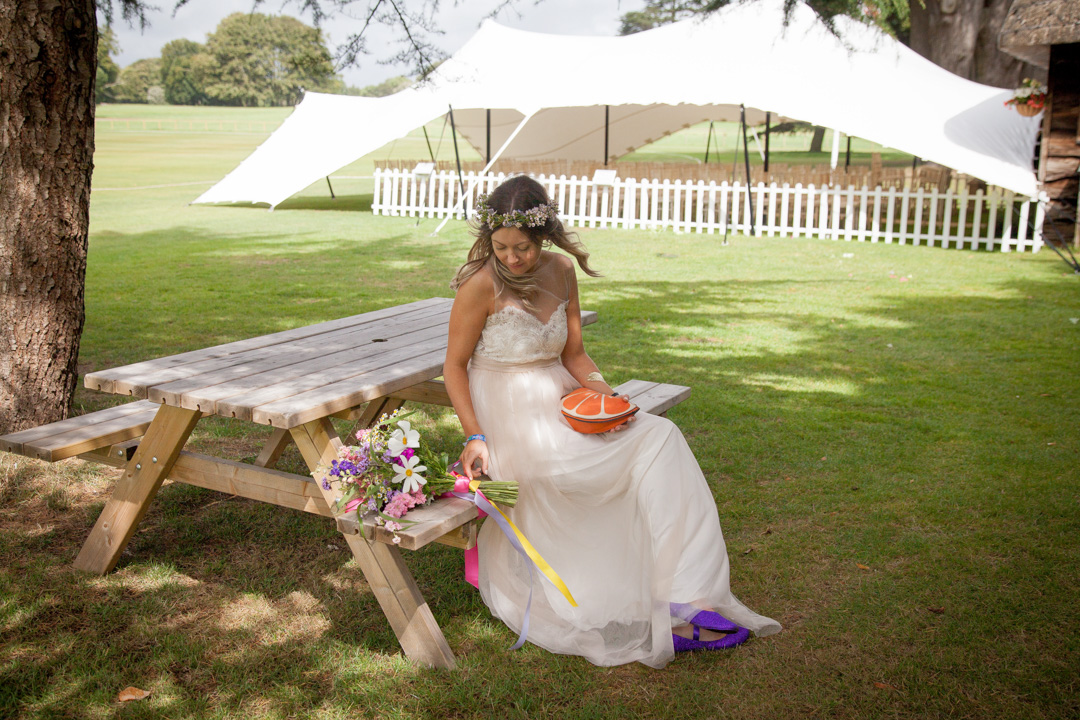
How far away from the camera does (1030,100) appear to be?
13102 mm

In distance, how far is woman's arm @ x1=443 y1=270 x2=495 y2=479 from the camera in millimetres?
3324

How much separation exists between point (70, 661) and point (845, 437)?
4.29m

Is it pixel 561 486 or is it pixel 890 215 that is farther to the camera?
pixel 890 215

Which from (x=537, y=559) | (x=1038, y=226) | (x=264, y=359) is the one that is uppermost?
(x=1038, y=226)

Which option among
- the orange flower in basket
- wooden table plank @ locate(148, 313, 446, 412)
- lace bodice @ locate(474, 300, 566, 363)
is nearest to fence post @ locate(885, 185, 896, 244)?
wooden table plank @ locate(148, 313, 446, 412)

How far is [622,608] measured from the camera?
3.10 m

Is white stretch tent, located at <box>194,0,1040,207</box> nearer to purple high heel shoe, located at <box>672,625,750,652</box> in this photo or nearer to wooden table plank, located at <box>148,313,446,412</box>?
wooden table plank, located at <box>148,313,446,412</box>

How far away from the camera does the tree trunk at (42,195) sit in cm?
437

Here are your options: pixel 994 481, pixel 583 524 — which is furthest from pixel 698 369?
pixel 583 524

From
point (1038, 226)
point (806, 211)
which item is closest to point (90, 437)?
point (1038, 226)

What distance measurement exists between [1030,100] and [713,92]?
4.88 metres

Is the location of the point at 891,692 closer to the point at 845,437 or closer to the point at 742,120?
the point at 845,437

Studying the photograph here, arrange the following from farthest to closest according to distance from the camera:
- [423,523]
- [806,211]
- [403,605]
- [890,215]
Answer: [806,211] → [890,215] → [403,605] → [423,523]

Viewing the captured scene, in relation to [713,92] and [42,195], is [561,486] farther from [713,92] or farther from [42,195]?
[713,92]
